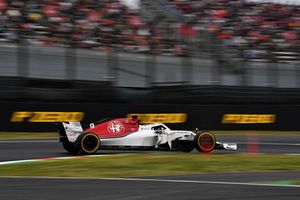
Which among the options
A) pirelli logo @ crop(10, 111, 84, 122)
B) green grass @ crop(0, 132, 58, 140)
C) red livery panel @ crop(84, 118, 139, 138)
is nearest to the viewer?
red livery panel @ crop(84, 118, 139, 138)

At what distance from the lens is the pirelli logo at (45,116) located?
16169 mm

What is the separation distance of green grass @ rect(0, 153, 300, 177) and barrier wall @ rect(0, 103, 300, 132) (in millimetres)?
6452

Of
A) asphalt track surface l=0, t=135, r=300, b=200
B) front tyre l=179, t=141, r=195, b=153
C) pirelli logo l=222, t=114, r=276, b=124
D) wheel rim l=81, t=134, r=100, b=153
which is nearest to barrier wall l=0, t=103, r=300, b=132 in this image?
pirelli logo l=222, t=114, r=276, b=124

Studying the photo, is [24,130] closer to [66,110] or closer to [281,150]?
[66,110]

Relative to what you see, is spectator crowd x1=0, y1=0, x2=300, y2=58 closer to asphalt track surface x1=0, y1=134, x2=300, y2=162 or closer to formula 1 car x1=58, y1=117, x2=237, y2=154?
asphalt track surface x1=0, y1=134, x2=300, y2=162

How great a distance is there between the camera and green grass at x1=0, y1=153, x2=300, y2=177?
332 inches

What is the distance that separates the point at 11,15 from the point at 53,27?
135cm

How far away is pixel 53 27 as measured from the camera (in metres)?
17.2

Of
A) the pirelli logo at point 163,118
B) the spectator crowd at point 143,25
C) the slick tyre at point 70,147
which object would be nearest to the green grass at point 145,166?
the slick tyre at point 70,147

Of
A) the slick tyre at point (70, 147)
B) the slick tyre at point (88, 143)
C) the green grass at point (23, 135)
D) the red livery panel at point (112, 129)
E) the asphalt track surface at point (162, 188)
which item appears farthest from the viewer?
the green grass at point (23, 135)

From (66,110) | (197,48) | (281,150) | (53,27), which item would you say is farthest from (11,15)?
(281,150)

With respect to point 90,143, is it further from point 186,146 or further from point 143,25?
point 143,25

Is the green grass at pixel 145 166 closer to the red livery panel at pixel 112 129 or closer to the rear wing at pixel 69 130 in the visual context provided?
the red livery panel at pixel 112 129

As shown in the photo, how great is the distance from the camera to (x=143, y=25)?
62.8ft
